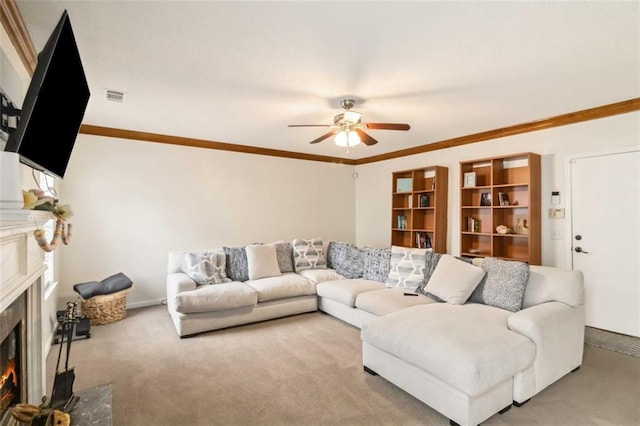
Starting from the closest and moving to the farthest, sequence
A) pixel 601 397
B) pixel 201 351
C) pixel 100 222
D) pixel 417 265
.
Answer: pixel 601 397
pixel 201 351
pixel 417 265
pixel 100 222

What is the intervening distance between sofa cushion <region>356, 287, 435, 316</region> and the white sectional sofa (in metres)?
0.01

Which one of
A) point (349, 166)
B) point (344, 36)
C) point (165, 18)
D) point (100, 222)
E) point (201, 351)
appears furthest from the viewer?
point (349, 166)

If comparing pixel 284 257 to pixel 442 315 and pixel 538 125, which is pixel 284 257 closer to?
pixel 442 315

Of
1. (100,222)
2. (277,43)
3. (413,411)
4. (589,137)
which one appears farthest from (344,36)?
(100,222)

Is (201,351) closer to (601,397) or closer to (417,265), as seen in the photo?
(417,265)

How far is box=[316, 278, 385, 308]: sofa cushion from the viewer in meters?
3.62

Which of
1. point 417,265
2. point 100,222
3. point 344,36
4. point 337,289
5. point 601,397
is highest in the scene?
point 344,36

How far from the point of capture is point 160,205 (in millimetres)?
4562

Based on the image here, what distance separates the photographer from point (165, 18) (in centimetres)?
187

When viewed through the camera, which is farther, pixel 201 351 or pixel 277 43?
pixel 201 351

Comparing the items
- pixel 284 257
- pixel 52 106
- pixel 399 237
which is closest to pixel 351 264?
pixel 284 257

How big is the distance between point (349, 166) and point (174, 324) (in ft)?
14.3

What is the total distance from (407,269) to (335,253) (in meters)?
1.47

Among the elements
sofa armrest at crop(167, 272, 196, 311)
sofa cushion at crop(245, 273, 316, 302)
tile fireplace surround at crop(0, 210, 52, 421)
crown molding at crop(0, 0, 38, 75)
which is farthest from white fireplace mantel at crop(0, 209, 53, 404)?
sofa cushion at crop(245, 273, 316, 302)
